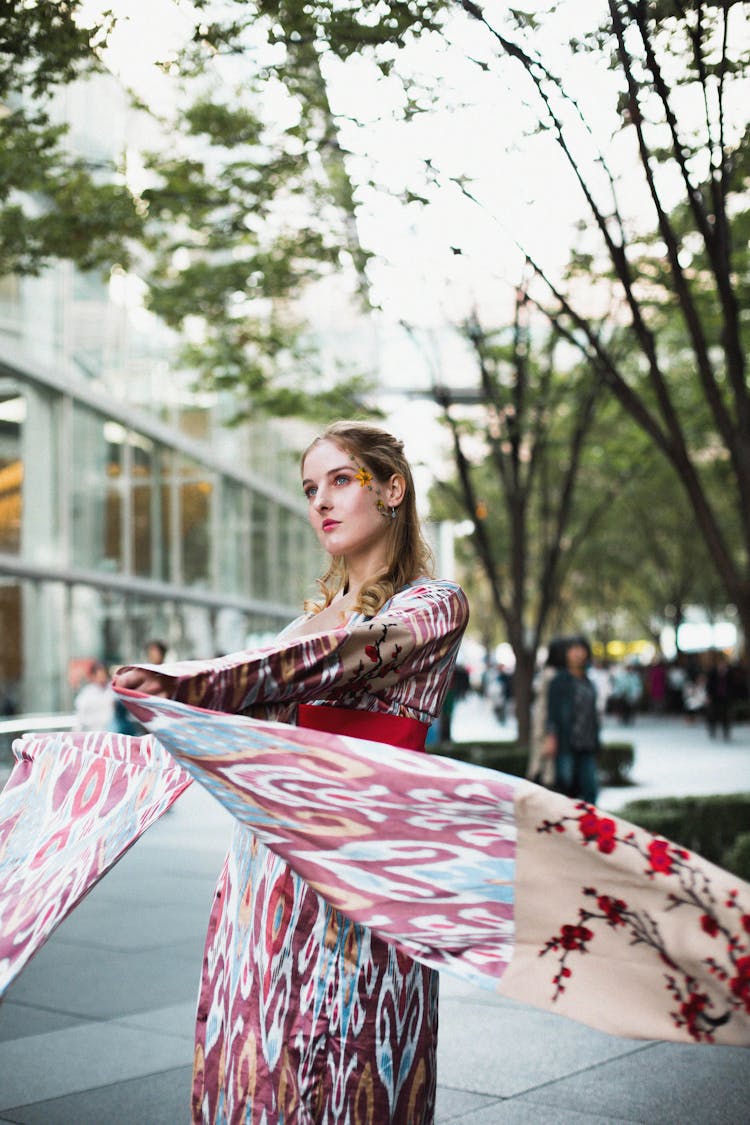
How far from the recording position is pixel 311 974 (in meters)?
2.56

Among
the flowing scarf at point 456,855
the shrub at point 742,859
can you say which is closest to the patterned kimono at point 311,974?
the flowing scarf at point 456,855

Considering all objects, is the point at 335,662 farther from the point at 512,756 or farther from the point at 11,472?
the point at 11,472

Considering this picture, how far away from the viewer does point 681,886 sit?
2.28m

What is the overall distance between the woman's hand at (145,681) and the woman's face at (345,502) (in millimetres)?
737

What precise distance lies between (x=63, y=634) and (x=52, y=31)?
1592 cm

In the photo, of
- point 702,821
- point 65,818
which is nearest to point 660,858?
point 65,818

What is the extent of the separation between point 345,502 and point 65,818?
1.00 m

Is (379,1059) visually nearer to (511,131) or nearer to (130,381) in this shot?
(511,131)

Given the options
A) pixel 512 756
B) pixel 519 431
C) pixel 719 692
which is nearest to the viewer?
pixel 519 431

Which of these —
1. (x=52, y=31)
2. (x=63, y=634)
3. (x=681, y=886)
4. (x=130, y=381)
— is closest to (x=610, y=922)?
(x=681, y=886)

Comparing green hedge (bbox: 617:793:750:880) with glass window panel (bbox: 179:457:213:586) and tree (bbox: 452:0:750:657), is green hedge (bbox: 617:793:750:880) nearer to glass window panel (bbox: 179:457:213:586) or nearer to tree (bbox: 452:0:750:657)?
tree (bbox: 452:0:750:657)

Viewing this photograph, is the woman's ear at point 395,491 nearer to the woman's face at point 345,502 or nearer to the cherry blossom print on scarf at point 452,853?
the woman's face at point 345,502

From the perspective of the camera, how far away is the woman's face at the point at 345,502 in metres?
2.99

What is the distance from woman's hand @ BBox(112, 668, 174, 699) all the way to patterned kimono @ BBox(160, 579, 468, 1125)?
3 cm
